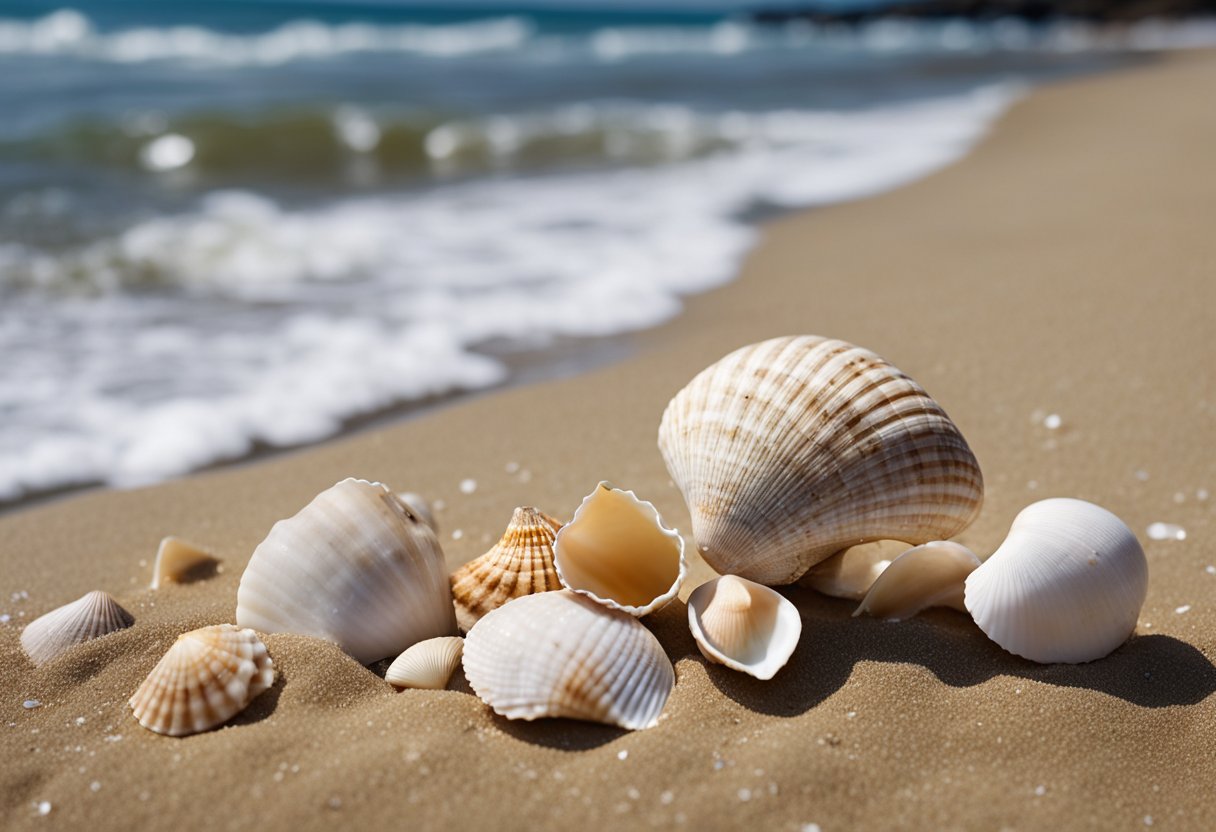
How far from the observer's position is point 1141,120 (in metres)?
10.2

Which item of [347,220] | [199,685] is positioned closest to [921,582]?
[199,685]

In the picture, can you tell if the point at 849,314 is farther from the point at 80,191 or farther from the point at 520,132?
the point at 520,132

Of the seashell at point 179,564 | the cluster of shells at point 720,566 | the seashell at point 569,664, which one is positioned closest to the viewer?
the seashell at point 569,664

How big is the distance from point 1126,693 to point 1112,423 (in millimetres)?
1596

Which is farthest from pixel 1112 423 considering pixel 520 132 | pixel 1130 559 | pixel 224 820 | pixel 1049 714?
pixel 520 132

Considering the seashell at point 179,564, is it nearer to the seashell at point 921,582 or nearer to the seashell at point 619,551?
the seashell at point 619,551

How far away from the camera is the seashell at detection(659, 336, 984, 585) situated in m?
2.43

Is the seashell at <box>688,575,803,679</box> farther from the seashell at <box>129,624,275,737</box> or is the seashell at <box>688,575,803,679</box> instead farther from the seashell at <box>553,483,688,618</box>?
the seashell at <box>129,624,275,737</box>

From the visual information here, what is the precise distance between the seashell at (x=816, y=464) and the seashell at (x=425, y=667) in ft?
2.16

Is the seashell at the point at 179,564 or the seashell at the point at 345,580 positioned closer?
the seashell at the point at 345,580

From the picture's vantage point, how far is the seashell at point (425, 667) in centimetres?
228

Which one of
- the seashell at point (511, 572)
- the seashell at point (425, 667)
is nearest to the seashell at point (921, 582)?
the seashell at point (511, 572)

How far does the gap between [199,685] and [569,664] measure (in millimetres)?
760

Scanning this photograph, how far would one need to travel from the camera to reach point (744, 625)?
7.48ft
